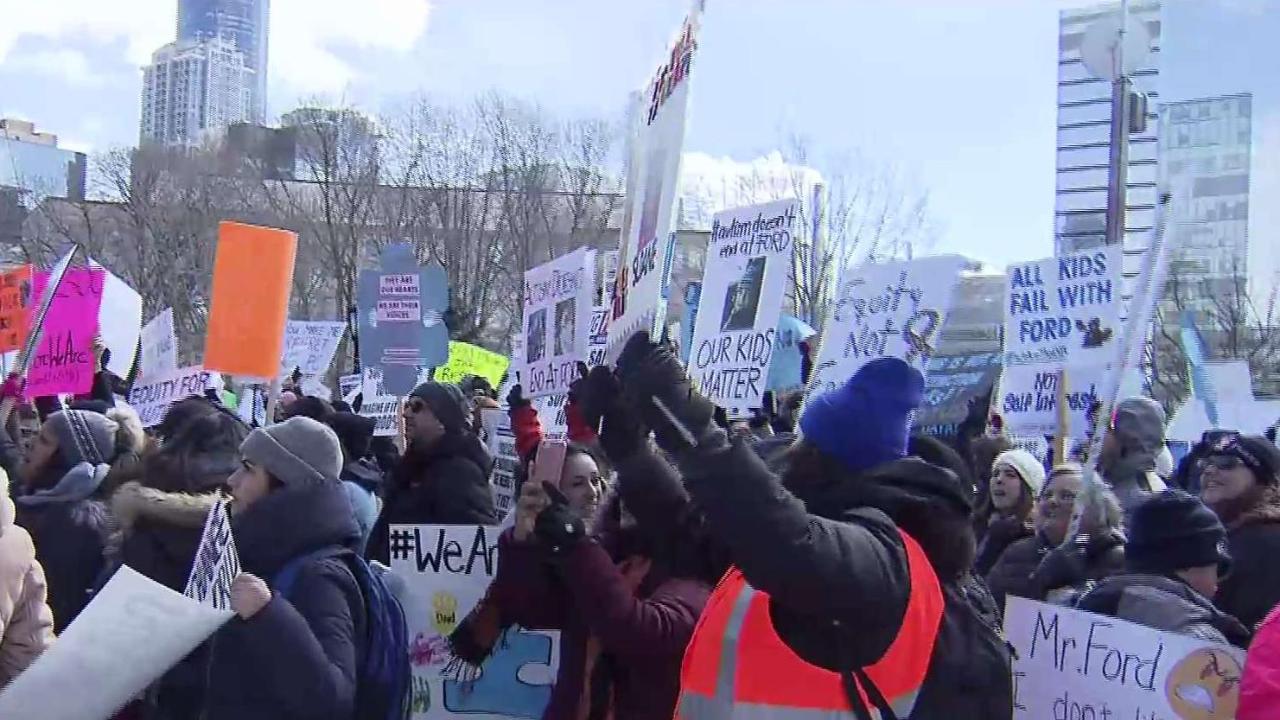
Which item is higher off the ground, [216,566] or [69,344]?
[69,344]

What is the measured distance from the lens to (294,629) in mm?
3488

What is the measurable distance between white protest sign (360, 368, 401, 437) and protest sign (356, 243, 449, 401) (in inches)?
14.1

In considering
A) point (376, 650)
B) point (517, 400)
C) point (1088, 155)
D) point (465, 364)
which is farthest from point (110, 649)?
point (1088, 155)

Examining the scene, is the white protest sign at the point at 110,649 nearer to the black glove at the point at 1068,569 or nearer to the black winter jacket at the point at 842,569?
the black winter jacket at the point at 842,569

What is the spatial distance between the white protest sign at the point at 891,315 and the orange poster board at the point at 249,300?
3.07 metres

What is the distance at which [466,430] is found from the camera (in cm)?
676

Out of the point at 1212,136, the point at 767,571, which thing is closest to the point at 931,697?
the point at 767,571

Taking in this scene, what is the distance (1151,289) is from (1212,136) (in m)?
31.0

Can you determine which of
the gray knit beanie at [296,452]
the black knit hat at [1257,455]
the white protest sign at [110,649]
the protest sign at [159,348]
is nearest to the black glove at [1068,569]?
the black knit hat at [1257,455]

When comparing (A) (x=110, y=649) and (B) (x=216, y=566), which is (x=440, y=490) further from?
(A) (x=110, y=649)

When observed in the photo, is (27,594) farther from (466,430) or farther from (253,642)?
(466,430)

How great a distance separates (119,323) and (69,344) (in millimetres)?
2894

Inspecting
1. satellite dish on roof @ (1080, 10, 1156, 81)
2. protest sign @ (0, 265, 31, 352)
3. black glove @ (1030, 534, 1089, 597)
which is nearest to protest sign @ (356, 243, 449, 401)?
protest sign @ (0, 265, 31, 352)

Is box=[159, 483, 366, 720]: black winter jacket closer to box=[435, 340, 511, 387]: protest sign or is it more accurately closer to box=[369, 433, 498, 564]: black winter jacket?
box=[369, 433, 498, 564]: black winter jacket
